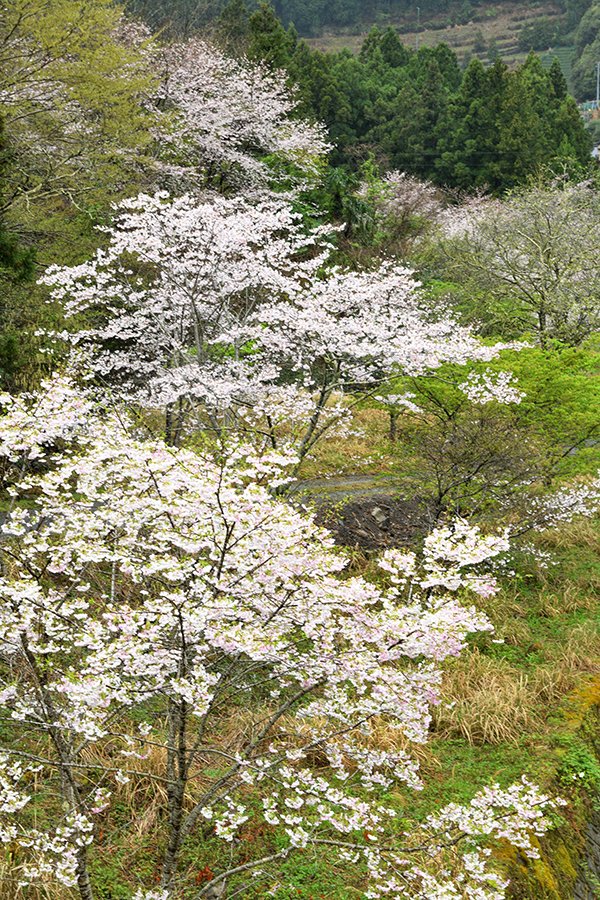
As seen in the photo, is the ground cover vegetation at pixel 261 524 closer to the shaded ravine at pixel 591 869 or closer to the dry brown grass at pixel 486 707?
the dry brown grass at pixel 486 707

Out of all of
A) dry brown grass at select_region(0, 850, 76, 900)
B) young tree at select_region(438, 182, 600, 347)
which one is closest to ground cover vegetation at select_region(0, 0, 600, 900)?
dry brown grass at select_region(0, 850, 76, 900)

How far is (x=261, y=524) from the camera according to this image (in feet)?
10.8

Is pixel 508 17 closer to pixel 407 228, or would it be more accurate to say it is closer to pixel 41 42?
pixel 407 228

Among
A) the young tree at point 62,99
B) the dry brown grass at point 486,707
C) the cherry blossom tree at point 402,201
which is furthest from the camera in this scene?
the cherry blossom tree at point 402,201

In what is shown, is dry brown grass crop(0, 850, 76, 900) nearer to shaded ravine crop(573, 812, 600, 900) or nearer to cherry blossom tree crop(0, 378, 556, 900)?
cherry blossom tree crop(0, 378, 556, 900)

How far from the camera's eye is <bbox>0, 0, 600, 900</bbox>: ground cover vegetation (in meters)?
3.45

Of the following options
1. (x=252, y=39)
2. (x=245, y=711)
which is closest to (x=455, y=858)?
(x=245, y=711)

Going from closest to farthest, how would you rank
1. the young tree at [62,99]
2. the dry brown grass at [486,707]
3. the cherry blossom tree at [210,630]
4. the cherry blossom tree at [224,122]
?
the cherry blossom tree at [210,630] → the dry brown grass at [486,707] → the young tree at [62,99] → the cherry blossom tree at [224,122]

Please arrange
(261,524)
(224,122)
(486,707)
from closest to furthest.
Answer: (261,524), (486,707), (224,122)

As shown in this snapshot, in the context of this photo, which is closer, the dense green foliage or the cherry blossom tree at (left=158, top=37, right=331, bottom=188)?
the cherry blossom tree at (left=158, top=37, right=331, bottom=188)

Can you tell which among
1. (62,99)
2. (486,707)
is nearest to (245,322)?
(486,707)

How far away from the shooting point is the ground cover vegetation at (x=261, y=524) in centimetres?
345

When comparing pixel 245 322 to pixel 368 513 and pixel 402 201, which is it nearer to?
pixel 368 513

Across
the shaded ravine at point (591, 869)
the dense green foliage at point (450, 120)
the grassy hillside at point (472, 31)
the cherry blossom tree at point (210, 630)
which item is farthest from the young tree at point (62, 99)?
the grassy hillside at point (472, 31)
